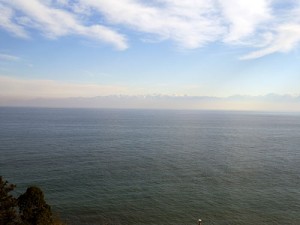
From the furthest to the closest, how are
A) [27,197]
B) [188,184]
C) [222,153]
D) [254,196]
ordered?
1. [222,153]
2. [188,184]
3. [254,196]
4. [27,197]

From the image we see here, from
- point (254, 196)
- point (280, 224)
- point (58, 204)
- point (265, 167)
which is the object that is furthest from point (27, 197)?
point (265, 167)

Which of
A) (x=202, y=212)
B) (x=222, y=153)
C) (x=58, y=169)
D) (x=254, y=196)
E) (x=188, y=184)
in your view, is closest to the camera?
(x=202, y=212)

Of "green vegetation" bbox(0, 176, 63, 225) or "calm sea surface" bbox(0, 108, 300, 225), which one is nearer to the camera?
"green vegetation" bbox(0, 176, 63, 225)

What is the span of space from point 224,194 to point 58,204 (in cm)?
3647

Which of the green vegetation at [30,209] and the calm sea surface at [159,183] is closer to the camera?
the green vegetation at [30,209]

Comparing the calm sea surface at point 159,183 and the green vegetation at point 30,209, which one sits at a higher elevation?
the green vegetation at point 30,209

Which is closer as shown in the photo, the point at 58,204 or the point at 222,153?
the point at 58,204

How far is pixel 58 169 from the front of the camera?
81.2 m

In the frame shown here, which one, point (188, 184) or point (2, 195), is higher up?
point (2, 195)

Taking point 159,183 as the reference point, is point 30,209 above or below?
above

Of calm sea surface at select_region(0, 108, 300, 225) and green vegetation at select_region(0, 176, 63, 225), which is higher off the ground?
green vegetation at select_region(0, 176, 63, 225)

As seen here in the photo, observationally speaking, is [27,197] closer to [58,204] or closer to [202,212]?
[58,204]

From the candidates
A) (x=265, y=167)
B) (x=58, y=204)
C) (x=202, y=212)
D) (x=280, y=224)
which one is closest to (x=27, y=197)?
(x=58, y=204)

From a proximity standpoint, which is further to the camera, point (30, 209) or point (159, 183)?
point (159, 183)
